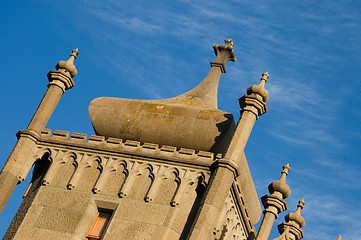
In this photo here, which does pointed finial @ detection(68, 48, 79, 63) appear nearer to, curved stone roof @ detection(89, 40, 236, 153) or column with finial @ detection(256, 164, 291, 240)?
curved stone roof @ detection(89, 40, 236, 153)

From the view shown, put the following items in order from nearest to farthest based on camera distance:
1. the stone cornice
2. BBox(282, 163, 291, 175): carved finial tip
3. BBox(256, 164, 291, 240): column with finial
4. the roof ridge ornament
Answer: BBox(256, 164, 291, 240): column with finial → the stone cornice → BBox(282, 163, 291, 175): carved finial tip → the roof ridge ornament

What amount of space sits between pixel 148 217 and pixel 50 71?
646cm

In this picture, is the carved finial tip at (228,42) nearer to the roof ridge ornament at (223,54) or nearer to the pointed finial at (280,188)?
the roof ridge ornament at (223,54)

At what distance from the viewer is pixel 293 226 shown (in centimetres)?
3641

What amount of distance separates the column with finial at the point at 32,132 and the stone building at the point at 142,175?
30 mm

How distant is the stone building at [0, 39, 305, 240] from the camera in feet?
116

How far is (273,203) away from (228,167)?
6.94ft

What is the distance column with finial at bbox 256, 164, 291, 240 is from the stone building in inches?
1.2

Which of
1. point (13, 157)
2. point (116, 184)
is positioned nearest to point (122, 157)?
point (116, 184)

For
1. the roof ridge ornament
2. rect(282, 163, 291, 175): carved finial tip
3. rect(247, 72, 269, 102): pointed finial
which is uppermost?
the roof ridge ornament

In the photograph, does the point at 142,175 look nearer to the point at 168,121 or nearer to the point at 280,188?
the point at 168,121

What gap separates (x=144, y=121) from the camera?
3772cm

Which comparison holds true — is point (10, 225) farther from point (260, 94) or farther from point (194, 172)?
point (260, 94)

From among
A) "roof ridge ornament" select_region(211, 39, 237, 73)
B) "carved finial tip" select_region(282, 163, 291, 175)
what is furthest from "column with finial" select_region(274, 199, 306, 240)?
"roof ridge ornament" select_region(211, 39, 237, 73)
